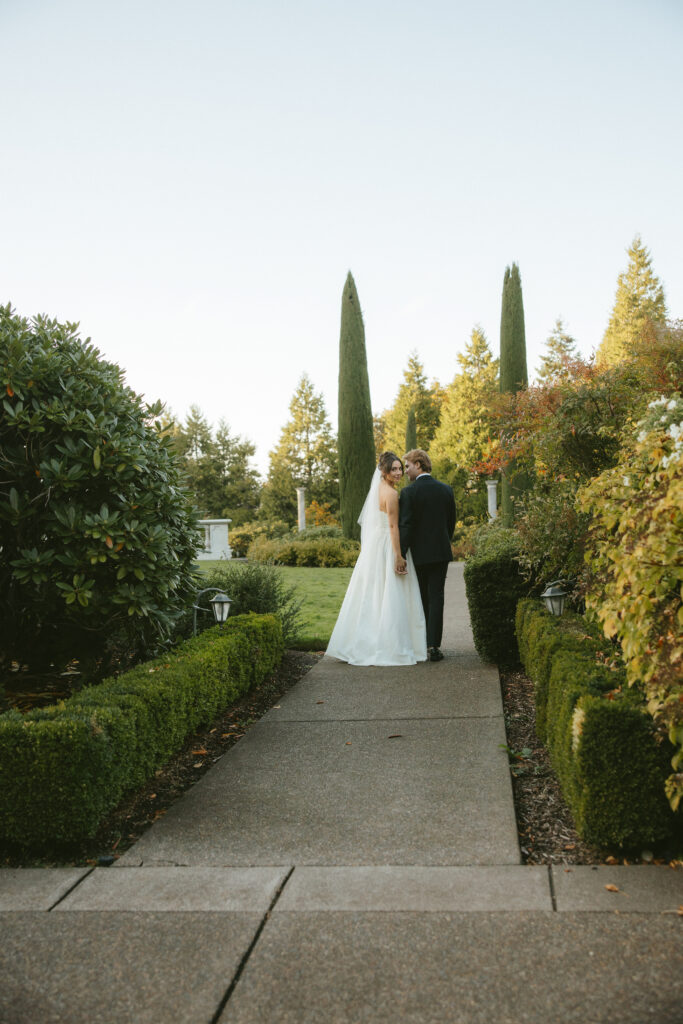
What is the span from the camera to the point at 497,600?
6.13m

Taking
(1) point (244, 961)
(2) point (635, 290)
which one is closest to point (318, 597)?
(1) point (244, 961)

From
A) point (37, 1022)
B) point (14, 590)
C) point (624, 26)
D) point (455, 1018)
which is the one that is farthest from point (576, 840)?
point (624, 26)

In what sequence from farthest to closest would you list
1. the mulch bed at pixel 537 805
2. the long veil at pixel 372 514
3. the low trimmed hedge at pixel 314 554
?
1. the low trimmed hedge at pixel 314 554
2. the long veil at pixel 372 514
3. the mulch bed at pixel 537 805

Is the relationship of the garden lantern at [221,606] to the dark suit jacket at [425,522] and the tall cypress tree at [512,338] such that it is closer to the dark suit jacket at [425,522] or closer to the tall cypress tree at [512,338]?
the dark suit jacket at [425,522]

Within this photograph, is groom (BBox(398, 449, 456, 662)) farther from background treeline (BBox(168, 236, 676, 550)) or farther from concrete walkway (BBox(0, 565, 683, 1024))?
background treeline (BBox(168, 236, 676, 550))

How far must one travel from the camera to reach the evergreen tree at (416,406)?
4088cm

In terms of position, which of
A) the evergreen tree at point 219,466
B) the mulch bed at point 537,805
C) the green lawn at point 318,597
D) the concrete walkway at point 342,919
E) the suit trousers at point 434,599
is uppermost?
the evergreen tree at point 219,466

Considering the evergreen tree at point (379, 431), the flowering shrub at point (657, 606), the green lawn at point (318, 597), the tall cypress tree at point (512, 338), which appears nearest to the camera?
the flowering shrub at point (657, 606)

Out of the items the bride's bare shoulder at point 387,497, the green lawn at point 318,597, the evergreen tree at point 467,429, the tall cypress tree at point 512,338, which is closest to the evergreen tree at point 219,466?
the evergreen tree at point 467,429

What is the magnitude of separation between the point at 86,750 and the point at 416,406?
40021 mm

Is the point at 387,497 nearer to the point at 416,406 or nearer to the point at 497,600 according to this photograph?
the point at 497,600

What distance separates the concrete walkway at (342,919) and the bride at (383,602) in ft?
9.14

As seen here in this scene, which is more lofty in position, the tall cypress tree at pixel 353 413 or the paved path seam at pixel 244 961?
the tall cypress tree at pixel 353 413

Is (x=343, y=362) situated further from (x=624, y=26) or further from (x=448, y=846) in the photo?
(x=448, y=846)
